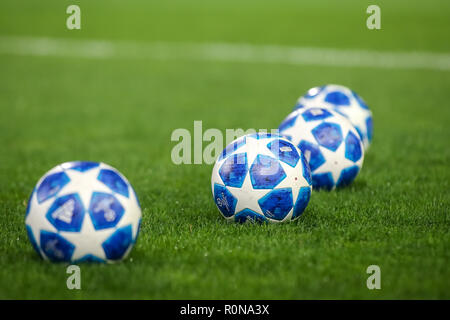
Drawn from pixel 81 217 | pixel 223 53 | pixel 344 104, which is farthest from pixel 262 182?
pixel 223 53

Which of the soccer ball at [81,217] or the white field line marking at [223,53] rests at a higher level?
the white field line marking at [223,53]

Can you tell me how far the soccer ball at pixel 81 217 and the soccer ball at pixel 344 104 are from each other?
14.7 ft

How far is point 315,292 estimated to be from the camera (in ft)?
16.6

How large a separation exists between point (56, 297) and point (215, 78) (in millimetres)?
14354

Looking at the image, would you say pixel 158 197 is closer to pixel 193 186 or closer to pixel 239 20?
pixel 193 186

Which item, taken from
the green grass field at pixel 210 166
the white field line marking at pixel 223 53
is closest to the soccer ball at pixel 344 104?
the green grass field at pixel 210 166

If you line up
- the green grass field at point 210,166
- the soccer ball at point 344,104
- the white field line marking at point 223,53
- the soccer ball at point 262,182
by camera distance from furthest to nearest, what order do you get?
the white field line marking at point 223,53 → the soccer ball at point 344,104 → the soccer ball at point 262,182 → the green grass field at point 210,166

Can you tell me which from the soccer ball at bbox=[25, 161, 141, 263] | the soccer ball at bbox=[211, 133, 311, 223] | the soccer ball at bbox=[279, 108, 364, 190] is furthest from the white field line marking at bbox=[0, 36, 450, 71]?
the soccer ball at bbox=[25, 161, 141, 263]

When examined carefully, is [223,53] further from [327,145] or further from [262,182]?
[262,182]

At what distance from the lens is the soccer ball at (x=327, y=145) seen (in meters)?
7.86

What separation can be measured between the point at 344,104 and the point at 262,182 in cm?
340

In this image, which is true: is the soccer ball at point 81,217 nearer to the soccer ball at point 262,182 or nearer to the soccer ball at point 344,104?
the soccer ball at point 262,182

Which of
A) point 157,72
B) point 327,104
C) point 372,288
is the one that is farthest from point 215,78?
point 372,288
